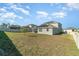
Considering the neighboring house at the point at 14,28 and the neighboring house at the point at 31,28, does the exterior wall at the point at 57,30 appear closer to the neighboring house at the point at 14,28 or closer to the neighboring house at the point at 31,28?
the neighboring house at the point at 31,28

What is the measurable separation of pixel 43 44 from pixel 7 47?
438 mm

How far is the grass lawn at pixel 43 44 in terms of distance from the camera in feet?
7.21

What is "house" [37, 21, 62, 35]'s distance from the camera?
2.22m

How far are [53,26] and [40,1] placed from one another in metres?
0.35

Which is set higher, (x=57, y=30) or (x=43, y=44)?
(x=57, y=30)

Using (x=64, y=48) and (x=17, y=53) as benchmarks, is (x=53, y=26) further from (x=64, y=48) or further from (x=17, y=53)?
(x=17, y=53)

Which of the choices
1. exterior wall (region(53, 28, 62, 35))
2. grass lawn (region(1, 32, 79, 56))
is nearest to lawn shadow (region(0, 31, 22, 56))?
grass lawn (region(1, 32, 79, 56))

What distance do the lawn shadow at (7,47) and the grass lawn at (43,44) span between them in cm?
3

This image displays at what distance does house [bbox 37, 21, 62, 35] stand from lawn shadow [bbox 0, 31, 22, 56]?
361 millimetres

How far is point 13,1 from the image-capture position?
2258 millimetres

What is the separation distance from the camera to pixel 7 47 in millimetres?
2223

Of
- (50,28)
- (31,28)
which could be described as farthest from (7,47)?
(50,28)

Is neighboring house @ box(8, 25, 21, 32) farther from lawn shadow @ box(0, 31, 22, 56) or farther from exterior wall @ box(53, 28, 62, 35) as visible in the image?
exterior wall @ box(53, 28, 62, 35)

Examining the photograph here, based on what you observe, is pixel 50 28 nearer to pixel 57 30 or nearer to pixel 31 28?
pixel 57 30
